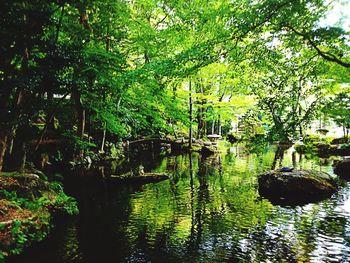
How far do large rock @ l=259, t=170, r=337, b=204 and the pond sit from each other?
21.6 inches

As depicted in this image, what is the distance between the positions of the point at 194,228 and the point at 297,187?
6.25 m

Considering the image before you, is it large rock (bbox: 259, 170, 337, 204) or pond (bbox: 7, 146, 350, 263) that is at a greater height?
large rock (bbox: 259, 170, 337, 204)

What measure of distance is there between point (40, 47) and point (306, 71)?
789 cm

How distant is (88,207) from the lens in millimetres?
11484

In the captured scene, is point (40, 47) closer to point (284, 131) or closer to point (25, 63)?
point (25, 63)

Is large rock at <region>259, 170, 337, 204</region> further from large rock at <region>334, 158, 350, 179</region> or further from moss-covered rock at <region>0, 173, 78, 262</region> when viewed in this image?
moss-covered rock at <region>0, 173, 78, 262</region>

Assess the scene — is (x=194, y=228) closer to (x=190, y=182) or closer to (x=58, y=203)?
(x=58, y=203)

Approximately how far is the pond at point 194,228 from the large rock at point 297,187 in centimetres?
55

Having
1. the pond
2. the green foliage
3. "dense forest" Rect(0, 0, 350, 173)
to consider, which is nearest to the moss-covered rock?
the green foliage

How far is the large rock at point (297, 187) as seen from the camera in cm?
1295

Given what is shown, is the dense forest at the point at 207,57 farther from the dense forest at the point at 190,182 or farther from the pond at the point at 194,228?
the pond at the point at 194,228

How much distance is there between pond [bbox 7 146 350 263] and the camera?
7.44 metres

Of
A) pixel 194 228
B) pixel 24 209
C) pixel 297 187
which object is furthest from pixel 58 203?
pixel 297 187

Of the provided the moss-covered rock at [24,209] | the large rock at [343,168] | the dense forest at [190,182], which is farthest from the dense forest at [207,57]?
the large rock at [343,168]
